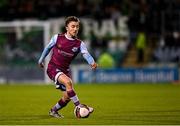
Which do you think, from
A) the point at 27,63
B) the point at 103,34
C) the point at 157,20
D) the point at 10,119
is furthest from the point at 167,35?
the point at 10,119

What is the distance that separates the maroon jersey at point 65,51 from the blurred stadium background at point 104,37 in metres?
18.6

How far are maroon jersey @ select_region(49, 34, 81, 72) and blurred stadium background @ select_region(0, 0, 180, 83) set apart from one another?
61.1 feet

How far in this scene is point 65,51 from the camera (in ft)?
45.3

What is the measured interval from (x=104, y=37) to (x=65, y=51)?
20.8 meters

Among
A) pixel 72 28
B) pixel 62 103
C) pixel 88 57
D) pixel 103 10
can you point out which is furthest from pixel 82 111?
pixel 103 10

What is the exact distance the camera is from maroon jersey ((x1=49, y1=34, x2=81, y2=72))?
1380 cm

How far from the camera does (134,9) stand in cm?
3472

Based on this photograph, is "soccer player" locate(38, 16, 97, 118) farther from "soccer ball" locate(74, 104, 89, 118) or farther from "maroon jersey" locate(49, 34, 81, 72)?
"soccer ball" locate(74, 104, 89, 118)

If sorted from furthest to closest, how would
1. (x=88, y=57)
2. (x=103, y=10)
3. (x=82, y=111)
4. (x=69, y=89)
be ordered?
(x=103, y=10) < (x=88, y=57) < (x=69, y=89) < (x=82, y=111)

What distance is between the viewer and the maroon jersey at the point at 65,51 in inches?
543

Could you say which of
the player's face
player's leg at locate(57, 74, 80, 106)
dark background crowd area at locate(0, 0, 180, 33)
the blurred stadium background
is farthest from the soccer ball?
dark background crowd area at locate(0, 0, 180, 33)

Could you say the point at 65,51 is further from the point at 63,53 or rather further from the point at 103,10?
the point at 103,10

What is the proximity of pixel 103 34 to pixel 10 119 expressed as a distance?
842 inches

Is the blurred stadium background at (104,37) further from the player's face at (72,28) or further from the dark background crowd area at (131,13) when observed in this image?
the player's face at (72,28)
